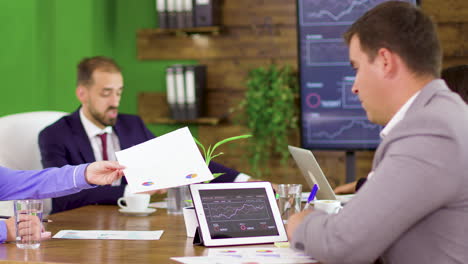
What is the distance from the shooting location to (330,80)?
4.13 metres

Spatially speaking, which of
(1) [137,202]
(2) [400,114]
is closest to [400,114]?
(2) [400,114]

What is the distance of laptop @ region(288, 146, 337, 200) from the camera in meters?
2.27

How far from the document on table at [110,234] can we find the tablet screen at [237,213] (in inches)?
8.0

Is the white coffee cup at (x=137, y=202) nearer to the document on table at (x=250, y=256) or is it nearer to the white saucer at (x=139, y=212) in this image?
the white saucer at (x=139, y=212)

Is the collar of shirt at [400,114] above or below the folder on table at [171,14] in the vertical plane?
below

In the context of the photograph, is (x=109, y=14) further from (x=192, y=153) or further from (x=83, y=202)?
(x=192, y=153)

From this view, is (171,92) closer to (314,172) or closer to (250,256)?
(314,172)

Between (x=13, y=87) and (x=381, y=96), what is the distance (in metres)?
2.85

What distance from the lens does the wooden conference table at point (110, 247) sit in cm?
157

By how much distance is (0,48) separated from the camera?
3.68 m

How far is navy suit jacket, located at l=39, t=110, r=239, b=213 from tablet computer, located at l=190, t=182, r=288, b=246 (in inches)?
26.4

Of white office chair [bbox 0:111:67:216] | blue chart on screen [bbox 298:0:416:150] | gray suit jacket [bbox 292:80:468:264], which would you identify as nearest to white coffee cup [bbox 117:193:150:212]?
white office chair [bbox 0:111:67:216]

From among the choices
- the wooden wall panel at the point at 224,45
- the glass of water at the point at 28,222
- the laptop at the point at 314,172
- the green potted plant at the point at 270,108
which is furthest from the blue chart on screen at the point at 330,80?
the glass of water at the point at 28,222

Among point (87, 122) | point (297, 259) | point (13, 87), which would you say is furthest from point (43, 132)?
point (297, 259)
